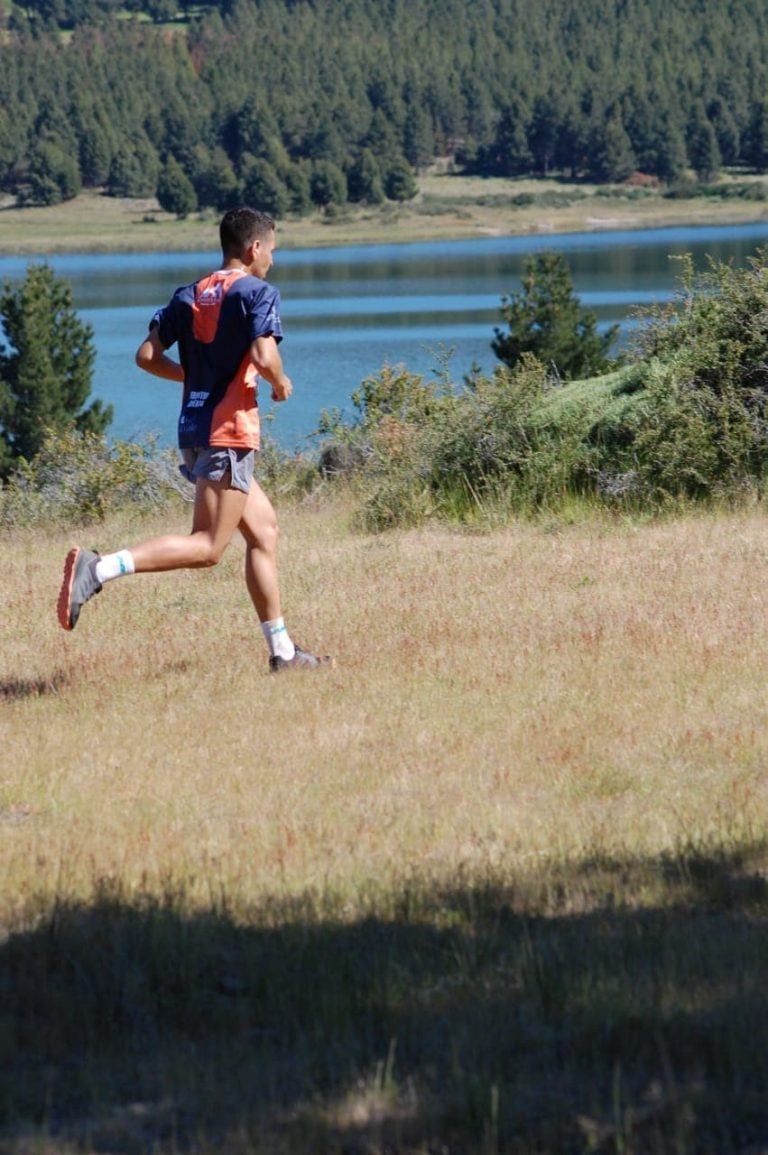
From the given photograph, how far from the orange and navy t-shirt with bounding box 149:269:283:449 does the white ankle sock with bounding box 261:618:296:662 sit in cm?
79

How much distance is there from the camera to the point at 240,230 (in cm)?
707

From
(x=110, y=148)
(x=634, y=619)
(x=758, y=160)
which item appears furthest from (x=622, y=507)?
(x=758, y=160)

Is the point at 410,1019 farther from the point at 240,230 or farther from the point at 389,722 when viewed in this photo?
the point at 240,230

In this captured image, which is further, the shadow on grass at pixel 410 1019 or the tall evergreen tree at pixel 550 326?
the tall evergreen tree at pixel 550 326

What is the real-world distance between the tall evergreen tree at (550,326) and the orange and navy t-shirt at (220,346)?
31.7 meters

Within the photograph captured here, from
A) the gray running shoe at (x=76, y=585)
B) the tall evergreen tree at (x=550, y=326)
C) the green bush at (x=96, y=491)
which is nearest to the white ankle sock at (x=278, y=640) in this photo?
the gray running shoe at (x=76, y=585)

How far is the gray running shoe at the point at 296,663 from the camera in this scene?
7.30m

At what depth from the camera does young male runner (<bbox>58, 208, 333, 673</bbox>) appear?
6.93 meters

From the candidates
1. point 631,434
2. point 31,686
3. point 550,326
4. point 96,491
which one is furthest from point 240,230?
point 550,326

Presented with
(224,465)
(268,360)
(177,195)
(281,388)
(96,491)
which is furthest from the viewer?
(177,195)

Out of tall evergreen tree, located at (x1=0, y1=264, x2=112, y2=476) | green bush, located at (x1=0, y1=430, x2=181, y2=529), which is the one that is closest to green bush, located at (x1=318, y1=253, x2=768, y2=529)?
green bush, located at (x1=0, y1=430, x2=181, y2=529)

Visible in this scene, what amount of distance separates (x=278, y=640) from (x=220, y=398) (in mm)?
1075

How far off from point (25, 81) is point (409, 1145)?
7704 inches

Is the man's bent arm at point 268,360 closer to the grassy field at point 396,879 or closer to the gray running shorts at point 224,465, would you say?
the gray running shorts at point 224,465
